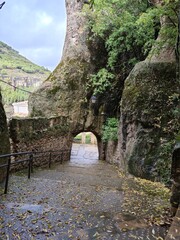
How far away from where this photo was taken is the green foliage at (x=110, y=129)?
13892mm

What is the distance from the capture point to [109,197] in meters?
4.78

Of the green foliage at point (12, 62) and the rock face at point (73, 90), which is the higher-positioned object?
the green foliage at point (12, 62)

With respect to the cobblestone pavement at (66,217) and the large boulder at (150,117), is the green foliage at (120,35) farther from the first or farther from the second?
the cobblestone pavement at (66,217)

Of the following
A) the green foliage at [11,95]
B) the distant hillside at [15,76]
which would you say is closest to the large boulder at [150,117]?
the distant hillside at [15,76]

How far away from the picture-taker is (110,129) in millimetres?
14531

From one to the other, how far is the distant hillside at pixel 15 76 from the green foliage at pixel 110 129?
548 inches

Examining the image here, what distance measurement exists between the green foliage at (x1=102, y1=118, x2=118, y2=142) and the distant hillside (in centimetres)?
1392

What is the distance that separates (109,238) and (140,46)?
41.7 ft

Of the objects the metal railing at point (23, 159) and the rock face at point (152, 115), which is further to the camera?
the rock face at point (152, 115)

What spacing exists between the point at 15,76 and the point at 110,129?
2010 centimetres

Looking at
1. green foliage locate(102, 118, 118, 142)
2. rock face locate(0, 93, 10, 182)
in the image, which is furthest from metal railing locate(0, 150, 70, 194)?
green foliage locate(102, 118, 118, 142)

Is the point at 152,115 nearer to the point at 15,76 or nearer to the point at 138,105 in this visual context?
the point at 138,105

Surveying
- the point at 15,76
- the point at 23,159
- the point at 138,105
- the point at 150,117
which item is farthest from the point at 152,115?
the point at 15,76

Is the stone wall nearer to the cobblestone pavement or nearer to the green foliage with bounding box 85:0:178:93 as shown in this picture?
the green foliage with bounding box 85:0:178:93
